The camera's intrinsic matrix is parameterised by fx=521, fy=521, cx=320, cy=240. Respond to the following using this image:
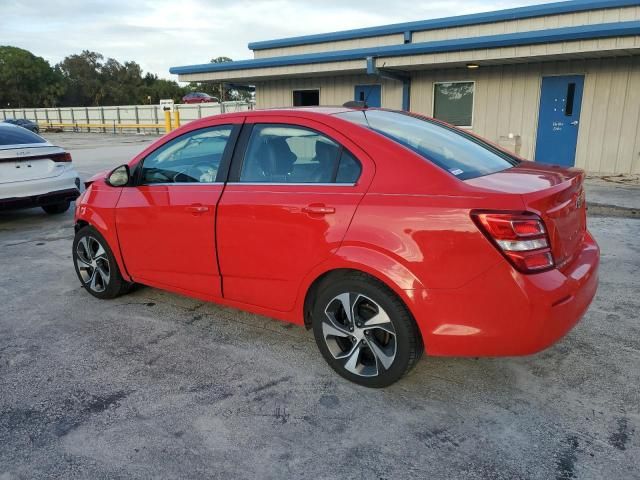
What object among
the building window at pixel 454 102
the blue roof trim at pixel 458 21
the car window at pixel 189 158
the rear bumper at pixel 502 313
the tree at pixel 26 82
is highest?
the tree at pixel 26 82

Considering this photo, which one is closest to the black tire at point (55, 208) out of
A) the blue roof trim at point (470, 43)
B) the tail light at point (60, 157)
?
the tail light at point (60, 157)

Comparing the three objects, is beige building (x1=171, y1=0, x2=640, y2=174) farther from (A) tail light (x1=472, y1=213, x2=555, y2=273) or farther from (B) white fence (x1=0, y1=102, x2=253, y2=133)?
(B) white fence (x1=0, y1=102, x2=253, y2=133)

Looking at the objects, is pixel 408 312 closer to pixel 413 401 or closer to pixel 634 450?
pixel 413 401

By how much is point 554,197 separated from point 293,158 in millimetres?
1566

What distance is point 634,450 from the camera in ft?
8.12

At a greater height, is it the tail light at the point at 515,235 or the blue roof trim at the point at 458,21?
the blue roof trim at the point at 458,21

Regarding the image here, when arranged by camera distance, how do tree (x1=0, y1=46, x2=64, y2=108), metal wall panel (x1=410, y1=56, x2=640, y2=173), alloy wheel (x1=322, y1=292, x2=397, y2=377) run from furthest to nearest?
tree (x1=0, y1=46, x2=64, y2=108) → metal wall panel (x1=410, y1=56, x2=640, y2=173) → alloy wheel (x1=322, y1=292, x2=397, y2=377)

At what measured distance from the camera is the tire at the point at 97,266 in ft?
14.6

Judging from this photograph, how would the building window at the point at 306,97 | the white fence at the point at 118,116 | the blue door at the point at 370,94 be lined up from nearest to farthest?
the blue door at the point at 370,94, the building window at the point at 306,97, the white fence at the point at 118,116

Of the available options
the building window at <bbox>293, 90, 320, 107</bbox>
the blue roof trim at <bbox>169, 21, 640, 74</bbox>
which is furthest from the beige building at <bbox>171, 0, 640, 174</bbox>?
the building window at <bbox>293, 90, 320, 107</bbox>

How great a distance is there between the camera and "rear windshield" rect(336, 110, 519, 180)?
298 cm

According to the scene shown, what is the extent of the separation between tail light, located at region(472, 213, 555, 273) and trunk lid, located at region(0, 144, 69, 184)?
22.5 feet

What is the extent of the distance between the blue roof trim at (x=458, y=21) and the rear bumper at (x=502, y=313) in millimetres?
12139

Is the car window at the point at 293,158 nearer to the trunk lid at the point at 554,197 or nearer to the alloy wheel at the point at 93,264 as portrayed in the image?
the trunk lid at the point at 554,197
